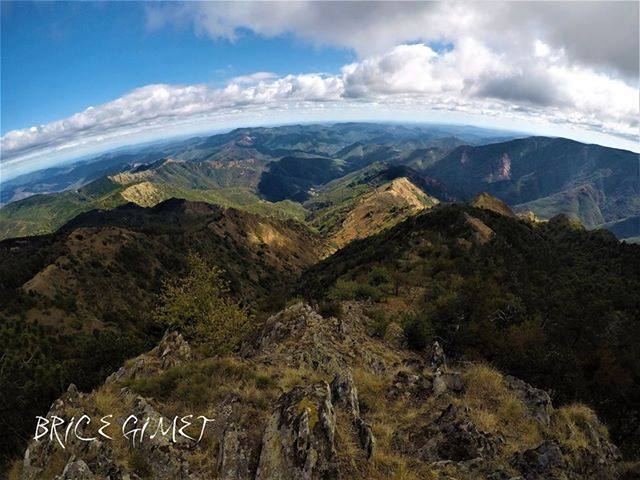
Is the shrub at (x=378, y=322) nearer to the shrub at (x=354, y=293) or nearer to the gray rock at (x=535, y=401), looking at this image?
the shrub at (x=354, y=293)

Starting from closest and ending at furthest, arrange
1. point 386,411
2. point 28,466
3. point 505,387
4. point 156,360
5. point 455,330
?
point 28,466
point 386,411
point 505,387
point 156,360
point 455,330

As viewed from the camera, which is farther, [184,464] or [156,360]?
[156,360]

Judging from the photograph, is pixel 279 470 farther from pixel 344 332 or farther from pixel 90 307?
pixel 90 307

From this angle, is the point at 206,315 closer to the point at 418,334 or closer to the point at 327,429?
the point at 418,334

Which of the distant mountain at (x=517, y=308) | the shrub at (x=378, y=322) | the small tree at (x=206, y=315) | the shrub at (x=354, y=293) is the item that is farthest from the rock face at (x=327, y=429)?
the shrub at (x=354, y=293)

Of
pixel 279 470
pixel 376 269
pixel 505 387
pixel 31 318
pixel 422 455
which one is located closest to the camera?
pixel 279 470

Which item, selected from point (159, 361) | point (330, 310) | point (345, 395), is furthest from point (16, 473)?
point (330, 310)

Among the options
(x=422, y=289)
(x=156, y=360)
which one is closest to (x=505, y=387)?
(x=156, y=360)
